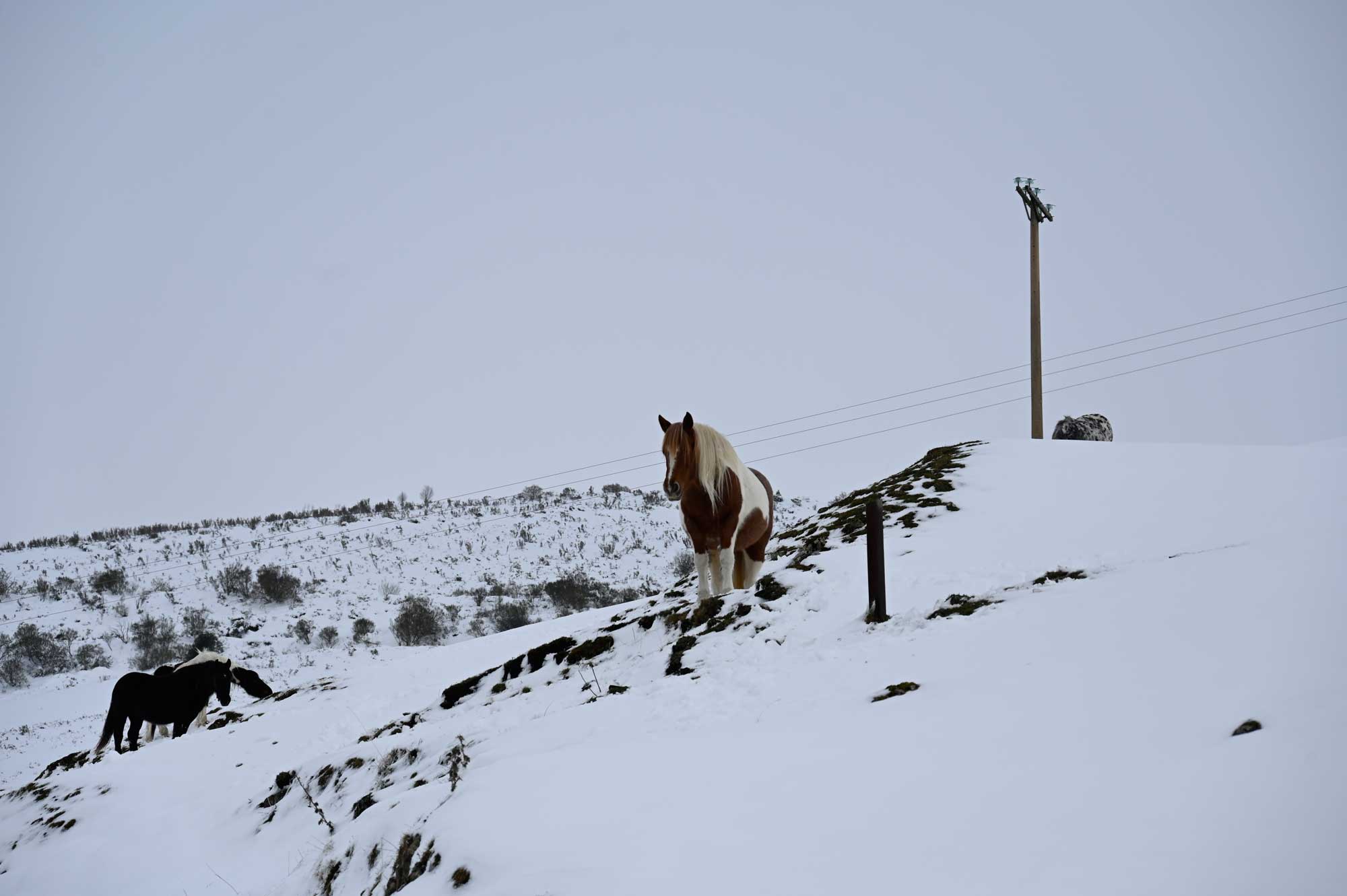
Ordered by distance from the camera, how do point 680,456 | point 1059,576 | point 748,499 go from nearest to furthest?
1. point 1059,576
2. point 680,456
3. point 748,499

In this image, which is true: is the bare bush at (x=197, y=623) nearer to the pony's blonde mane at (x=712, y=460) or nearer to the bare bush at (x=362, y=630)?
the bare bush at (x=362, y=630)

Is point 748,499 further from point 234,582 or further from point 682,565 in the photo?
point 234,582

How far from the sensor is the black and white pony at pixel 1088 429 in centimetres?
2141

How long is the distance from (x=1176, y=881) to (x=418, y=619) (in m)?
24.4

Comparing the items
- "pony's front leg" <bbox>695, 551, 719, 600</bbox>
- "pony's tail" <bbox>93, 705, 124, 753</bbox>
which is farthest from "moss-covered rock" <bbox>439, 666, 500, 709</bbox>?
"pony's tail" <bbox>93, 705, 124, 753</bbox>

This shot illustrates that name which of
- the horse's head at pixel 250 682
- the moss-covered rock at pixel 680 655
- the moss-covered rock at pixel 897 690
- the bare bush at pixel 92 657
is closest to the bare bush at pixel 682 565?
the horse's head at pixel 250 682

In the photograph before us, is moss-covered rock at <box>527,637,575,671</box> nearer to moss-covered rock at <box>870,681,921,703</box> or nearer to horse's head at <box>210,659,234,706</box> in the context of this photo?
moss-covered rock at <box>870,681,921,703</box>

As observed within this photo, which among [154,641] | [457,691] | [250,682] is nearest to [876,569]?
[457,691]

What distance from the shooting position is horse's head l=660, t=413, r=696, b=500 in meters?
8.88

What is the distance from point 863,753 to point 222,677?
1399cm

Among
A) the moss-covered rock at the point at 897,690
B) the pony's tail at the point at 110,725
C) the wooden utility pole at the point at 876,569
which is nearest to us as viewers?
the moss-covered rock at the point at 897,690

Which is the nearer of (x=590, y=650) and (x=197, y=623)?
(x=590, y=650)

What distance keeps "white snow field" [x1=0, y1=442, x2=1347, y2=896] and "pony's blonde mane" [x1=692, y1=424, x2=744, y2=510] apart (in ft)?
4.37

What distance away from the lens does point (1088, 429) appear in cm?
2152
